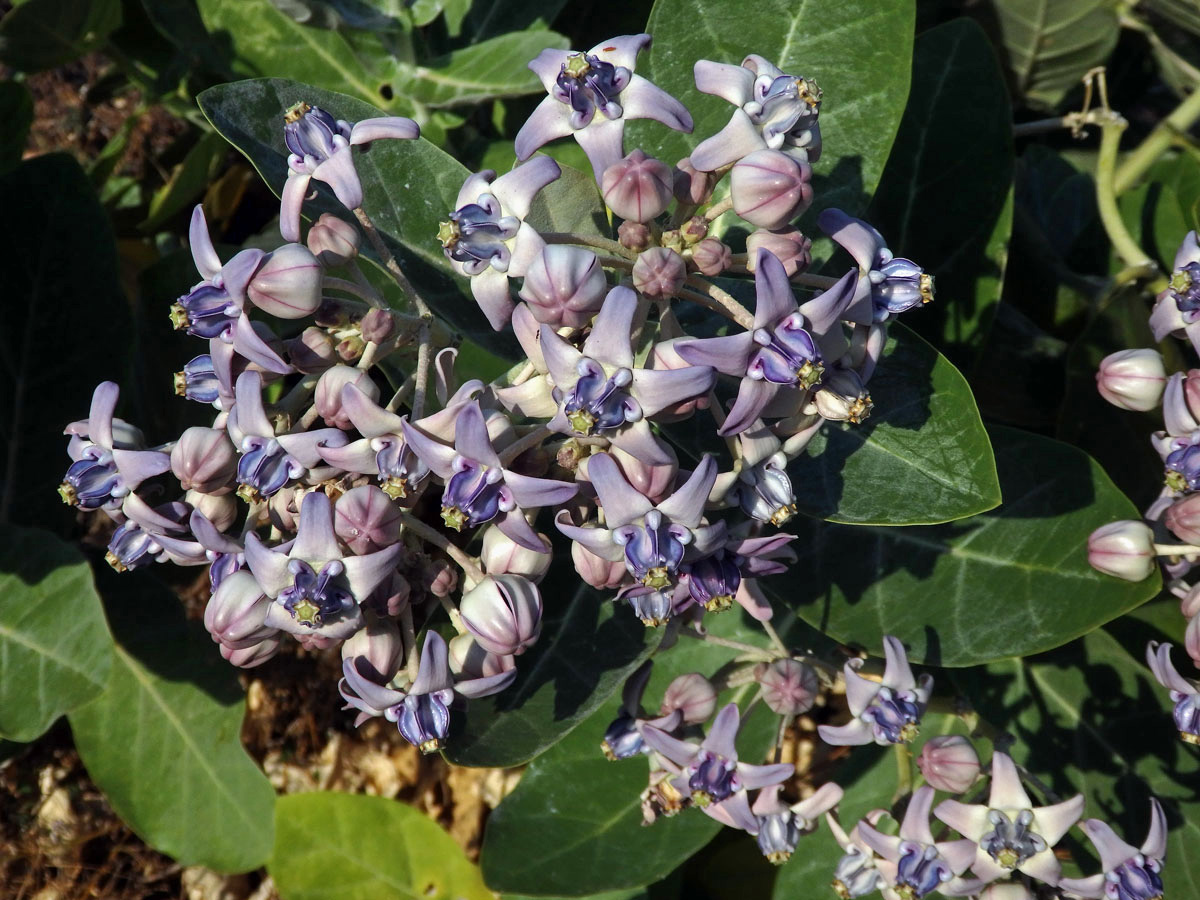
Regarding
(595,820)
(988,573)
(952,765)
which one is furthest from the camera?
(595,820)

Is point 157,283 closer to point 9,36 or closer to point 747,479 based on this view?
point 9,36

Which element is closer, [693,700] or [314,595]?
[314,595]

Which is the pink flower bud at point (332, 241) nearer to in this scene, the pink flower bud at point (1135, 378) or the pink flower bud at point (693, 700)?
the pink flower bud at point (693, 700)

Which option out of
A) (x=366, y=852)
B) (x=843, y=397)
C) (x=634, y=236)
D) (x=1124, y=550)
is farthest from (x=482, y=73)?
(x=366, y=852)

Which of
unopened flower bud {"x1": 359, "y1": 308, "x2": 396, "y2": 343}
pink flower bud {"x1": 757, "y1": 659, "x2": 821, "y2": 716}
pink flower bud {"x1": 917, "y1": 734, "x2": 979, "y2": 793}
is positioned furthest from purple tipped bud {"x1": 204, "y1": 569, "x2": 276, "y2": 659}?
pink flower bud {"x1": 917, "y1": 734, "x2": 979, "y2": 793}

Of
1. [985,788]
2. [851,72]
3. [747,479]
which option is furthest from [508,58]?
[985,788]

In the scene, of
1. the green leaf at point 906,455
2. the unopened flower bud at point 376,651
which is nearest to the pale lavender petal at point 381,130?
the unopened flower bud at point 376,651

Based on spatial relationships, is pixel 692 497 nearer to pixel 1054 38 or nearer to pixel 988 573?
pixel 988 573

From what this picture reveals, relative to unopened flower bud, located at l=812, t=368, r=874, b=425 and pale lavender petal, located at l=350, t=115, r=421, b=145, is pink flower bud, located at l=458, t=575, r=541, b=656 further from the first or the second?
pale lavender petal, located at l=350, t=115, r=421, b=145
